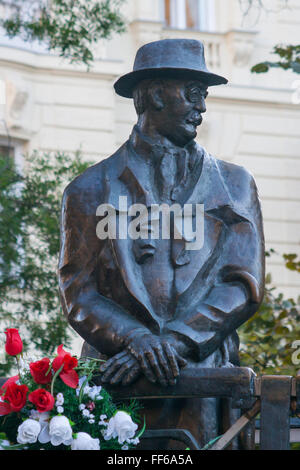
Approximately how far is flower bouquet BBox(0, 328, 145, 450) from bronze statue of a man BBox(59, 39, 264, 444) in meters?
0.23

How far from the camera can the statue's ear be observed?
574 cm

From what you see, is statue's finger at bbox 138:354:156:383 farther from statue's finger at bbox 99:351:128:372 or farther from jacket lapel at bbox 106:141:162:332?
jacket lapel at bbox 106:141:162:332

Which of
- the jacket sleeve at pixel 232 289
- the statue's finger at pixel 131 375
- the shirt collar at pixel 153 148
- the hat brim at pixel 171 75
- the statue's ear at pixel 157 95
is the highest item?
the hat brim at pixel 171 75

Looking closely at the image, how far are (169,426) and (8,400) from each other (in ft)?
2.44

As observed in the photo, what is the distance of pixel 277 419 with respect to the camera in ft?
16.1

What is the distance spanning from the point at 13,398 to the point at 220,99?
14.6 m

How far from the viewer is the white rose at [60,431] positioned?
4.87 m

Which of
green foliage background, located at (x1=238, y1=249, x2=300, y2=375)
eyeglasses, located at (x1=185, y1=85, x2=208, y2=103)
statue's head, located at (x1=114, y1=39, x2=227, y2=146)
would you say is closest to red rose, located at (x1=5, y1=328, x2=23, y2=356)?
statue's head, located at (x1=114, y1=39, x2=227, y2=146)

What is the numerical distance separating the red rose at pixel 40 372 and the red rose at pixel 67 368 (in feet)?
0.11

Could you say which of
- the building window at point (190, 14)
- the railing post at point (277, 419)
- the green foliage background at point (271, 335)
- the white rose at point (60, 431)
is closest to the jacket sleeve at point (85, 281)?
the white rose at point (60, 431)

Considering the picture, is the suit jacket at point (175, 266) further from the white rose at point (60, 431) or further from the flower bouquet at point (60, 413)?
the white rose at point (60, 431)

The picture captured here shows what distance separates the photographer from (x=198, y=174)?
579 cm
